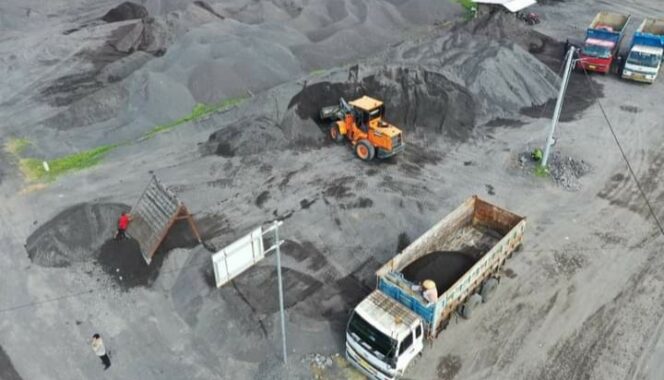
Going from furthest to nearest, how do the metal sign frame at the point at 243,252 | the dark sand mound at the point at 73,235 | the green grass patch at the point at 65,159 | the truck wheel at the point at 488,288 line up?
the green grass patch at the point at 65,159, the dark sand mound at the point at 73,235, the truck wheel at the point at 488,288, the metal sign frame at the point at 243,252

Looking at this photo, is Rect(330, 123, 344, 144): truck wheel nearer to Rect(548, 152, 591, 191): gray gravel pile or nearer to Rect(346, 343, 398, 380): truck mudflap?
Rect(548, 152, 591, 191): gray gravel pile

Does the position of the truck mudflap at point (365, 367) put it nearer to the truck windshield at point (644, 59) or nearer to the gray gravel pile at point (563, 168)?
the gray gravel pile at point (563, 168)

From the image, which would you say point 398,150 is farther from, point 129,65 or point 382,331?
point 129,65

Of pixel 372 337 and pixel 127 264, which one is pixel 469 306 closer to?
pixel 372 337

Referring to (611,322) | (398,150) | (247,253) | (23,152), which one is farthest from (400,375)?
(23,152)

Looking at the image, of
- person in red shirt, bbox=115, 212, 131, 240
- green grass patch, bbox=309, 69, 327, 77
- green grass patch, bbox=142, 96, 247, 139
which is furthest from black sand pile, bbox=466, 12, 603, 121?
person in red shirt, bbox=115, 212, 131, 240

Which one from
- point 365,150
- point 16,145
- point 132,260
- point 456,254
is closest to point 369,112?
point 365,150

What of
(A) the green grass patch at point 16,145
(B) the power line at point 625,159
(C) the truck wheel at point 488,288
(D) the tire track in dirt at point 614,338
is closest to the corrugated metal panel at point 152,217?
(A) the green grass patch at point 16,145
